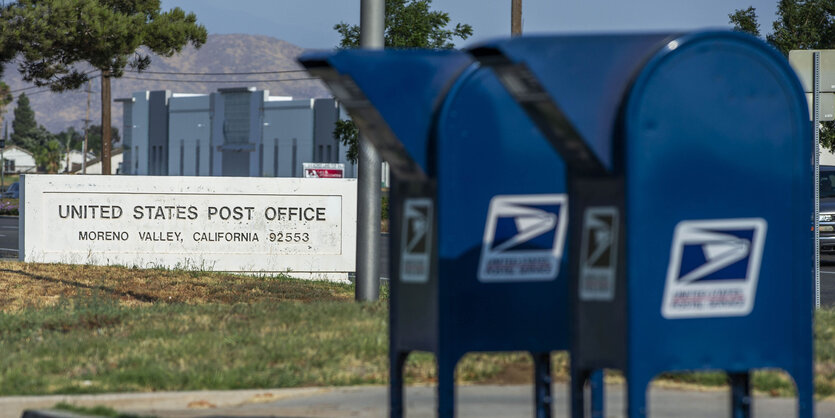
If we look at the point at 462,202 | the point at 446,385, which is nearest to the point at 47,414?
the point at 446,385

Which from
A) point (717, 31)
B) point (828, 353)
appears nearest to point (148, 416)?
point (717, 31)

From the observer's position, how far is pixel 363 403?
23.9 ft

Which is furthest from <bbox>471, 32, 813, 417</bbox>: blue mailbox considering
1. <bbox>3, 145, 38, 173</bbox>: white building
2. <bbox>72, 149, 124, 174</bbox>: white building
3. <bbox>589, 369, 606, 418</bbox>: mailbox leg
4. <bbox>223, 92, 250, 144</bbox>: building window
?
<bbox>3, 145, 38, 173</bbox>: white building

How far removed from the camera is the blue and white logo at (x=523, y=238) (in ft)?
16.8

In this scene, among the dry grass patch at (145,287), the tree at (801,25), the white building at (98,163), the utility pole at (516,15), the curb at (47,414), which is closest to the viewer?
the curb at (47,414)

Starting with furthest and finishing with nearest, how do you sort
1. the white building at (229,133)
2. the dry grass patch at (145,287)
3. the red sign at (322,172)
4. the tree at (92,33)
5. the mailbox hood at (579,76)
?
the white building at (229,133)
the red sign at (322,172)
the tree at (92,33)
the dry grass patch at (145,287)
the mailbox hood at (579,76)

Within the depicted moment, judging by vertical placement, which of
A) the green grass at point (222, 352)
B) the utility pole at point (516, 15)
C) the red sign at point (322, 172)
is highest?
the utility pole at point (516, 15)

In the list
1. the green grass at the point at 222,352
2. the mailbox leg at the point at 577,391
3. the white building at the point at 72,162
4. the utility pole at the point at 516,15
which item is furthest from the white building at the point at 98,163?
the mailbox leg at the point at 577,391

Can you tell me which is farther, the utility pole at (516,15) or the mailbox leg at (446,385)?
the utility pole at (516,15)

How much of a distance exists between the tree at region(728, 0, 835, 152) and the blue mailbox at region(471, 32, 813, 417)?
3086 cm

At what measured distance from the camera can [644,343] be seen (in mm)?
4328

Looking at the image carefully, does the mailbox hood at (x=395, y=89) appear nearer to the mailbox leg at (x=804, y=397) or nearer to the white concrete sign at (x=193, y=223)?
the mailbox leg at (x=804, y=397)

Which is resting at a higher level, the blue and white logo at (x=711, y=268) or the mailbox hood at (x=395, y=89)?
the mailbox hood at (x=395, y=89)

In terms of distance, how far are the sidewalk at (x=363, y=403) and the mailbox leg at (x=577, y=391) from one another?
205cm
